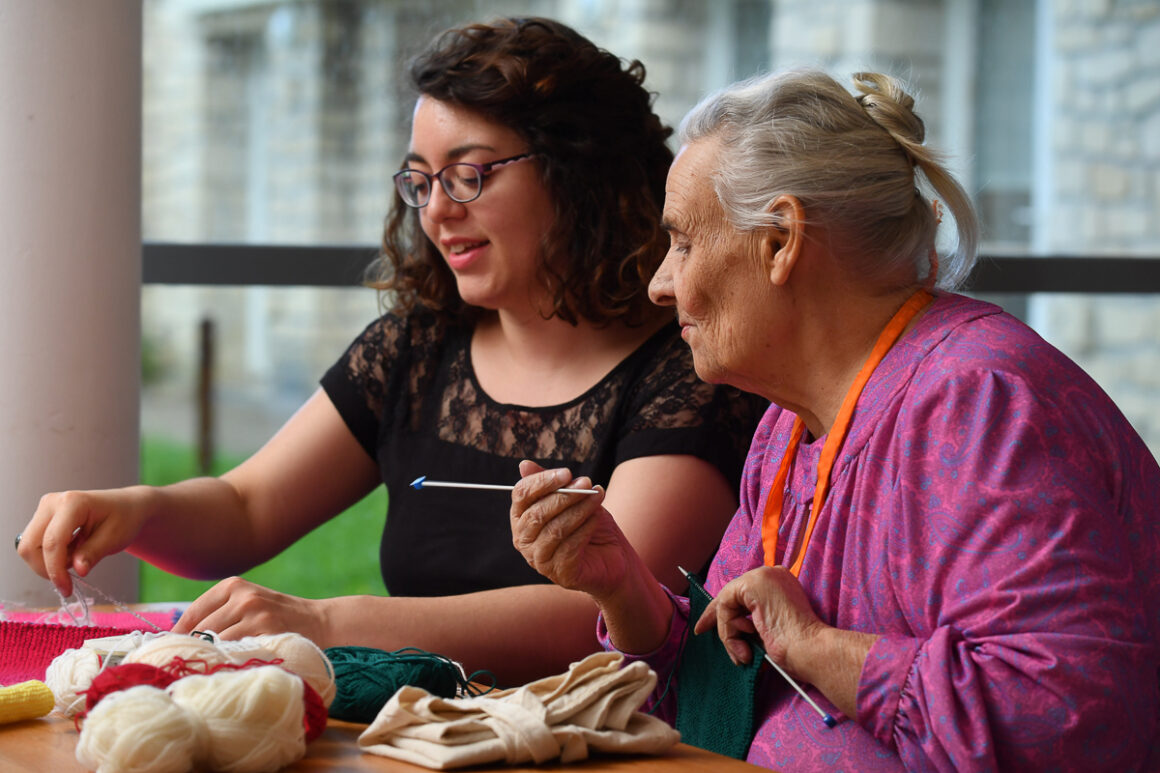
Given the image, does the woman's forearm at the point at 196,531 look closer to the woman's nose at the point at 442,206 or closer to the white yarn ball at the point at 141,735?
the woman's nose at the point at 442,206

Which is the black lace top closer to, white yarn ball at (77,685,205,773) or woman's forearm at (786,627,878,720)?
woman's forearm at (786,627,878,720)

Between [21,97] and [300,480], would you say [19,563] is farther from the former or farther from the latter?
[21,97]

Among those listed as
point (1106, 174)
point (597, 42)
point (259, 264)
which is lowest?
point (259, 264)

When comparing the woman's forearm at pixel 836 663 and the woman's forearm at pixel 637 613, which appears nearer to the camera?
the woman's forearm at pixel 836 663

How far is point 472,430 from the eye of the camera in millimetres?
2078

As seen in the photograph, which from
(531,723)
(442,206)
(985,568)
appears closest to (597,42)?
(442,206)

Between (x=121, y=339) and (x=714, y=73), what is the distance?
362 cm

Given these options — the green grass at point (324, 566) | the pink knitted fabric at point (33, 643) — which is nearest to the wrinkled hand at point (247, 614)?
the pink knitted fabric at point (33, 643)

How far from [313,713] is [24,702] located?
0.32m

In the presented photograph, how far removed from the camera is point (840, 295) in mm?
1417

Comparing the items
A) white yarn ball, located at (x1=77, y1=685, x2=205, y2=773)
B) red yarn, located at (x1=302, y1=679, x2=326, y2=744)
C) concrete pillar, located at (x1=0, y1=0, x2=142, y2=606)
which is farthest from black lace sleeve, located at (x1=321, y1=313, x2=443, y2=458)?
white yarn ball, located at (x1=77, y1=685, x2=205, y2=773)

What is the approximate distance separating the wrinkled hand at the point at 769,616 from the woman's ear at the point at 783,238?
34 centimetres

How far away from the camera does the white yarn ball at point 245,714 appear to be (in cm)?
99

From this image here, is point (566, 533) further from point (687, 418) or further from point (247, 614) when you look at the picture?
point (687, 418)
